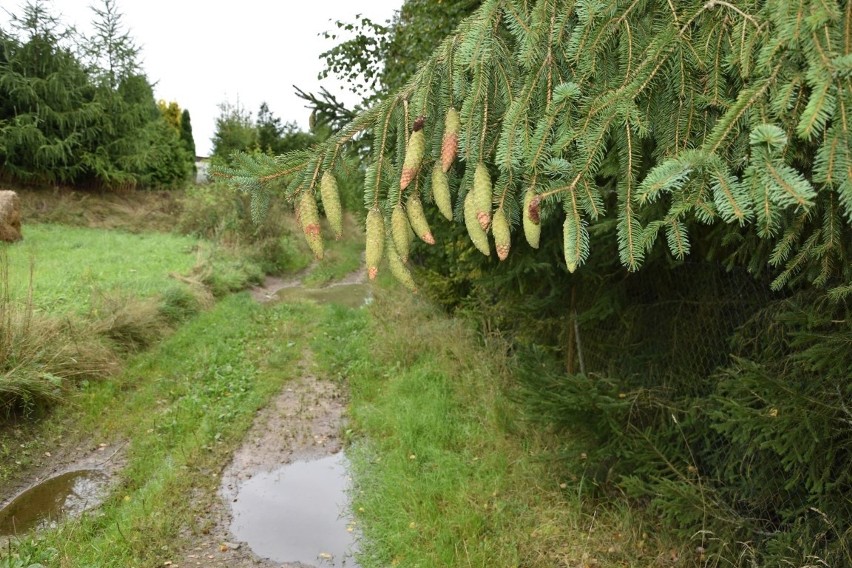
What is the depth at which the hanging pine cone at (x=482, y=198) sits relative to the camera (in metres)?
1.70

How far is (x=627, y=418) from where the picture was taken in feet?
12.2

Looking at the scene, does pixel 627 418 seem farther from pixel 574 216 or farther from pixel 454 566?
pixel 574 216

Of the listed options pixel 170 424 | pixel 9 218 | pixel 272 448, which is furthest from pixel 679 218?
pixel 9 218

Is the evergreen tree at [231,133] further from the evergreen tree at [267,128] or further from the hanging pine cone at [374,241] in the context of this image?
the hanging pine cone at [374,241]

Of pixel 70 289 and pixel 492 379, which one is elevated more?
pixel 70 289

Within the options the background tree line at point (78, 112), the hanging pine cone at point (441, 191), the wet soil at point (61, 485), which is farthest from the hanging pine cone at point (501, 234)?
the background tree line at point (78, 112)

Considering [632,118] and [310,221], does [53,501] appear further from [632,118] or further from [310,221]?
[632,118]

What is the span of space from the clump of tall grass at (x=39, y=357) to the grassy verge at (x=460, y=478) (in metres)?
2.91

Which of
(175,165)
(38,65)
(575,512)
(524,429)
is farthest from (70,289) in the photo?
(175,165)

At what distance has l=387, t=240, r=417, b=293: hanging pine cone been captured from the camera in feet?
5.99

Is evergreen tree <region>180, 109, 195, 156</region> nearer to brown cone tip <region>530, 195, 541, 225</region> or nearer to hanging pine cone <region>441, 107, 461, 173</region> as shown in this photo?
hanging pine cone <region>441, 107, 461, 173</region>

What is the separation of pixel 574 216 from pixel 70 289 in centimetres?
894

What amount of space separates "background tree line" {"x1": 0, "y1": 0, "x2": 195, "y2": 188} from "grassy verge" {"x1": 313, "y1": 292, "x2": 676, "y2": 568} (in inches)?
552

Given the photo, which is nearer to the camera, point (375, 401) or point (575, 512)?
point (575, 512)
